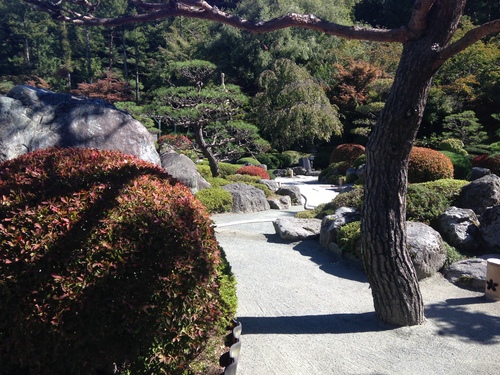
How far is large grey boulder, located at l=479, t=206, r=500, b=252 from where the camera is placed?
6.36 m

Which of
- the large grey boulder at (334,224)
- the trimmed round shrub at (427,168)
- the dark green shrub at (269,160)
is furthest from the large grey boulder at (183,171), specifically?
the dark green shrub at (269,160)

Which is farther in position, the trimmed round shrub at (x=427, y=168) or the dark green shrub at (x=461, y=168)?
the dark green shrub at (x=461, y=168)

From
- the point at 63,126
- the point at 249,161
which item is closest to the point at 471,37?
the point at 63,126

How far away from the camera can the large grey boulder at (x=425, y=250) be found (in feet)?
18.6

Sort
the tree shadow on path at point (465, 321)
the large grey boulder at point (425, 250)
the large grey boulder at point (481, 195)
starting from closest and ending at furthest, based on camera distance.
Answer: the tree shadow on path at point (465, 321)
the large grey boulder at point (425, 250)
the large grey boulder at point (481, 195)

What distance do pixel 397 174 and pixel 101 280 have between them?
→ 2500 mm

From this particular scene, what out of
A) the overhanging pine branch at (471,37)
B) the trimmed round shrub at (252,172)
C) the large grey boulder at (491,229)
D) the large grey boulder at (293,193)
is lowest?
the trimmed round shrub at (252,172)

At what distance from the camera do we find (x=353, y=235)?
6520 millimetres

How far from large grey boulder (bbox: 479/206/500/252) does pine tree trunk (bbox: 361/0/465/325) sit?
3137 mm

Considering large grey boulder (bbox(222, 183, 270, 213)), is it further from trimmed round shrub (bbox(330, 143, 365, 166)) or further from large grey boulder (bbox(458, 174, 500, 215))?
→ trimmed round shrub (bbox(330, 143, 365, 166))

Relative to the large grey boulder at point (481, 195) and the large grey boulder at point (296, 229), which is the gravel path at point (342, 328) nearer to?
the large grey boulder at point (296, 229)

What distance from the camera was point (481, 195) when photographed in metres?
7.62

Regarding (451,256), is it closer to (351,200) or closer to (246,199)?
(351,200)

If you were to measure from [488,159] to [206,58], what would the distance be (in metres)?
18.6
